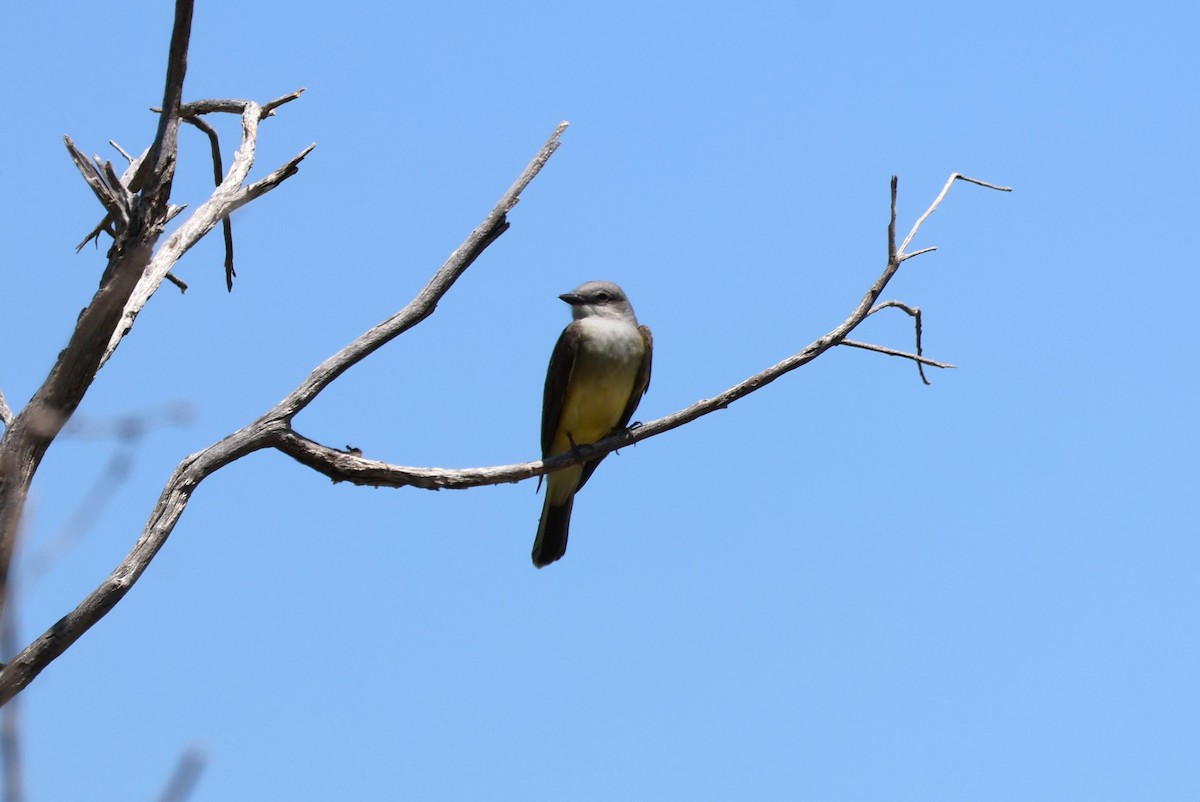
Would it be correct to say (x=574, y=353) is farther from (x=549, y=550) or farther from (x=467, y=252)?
(x=467, y=252)

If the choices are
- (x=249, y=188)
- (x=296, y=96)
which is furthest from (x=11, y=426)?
(x=296, y=96)

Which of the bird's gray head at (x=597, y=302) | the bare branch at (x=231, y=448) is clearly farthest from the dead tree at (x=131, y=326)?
the bird's gray head at (x=597, y=302)

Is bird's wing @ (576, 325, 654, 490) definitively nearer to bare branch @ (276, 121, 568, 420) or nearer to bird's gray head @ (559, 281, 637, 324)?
bird's gray head @ (559, 281, 637, 324)

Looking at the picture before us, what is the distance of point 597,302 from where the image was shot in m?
9.14

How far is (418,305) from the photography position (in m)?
6.02

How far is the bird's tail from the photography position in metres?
8.73

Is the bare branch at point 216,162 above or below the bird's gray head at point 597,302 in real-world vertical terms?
below

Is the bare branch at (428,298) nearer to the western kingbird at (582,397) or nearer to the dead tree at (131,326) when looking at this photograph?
the dead tree at (131,326)

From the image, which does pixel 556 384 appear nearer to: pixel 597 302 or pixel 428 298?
pixel 597 302

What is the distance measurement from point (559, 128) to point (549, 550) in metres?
3.35

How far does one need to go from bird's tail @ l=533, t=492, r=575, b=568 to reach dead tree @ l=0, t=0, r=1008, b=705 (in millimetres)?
1751

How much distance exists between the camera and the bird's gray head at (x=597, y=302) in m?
9.09

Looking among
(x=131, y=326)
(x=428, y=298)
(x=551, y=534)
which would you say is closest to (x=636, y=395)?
(x=551, y=534)

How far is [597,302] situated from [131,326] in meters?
3.81
